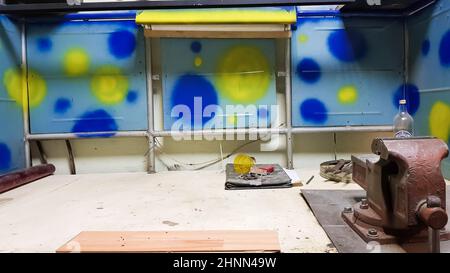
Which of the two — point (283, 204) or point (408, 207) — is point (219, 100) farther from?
point (408, 207)

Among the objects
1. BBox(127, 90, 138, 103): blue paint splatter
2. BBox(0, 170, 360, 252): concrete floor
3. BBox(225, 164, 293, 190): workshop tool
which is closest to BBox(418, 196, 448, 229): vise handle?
BBox(0, 170, 360, 252): concrete floor

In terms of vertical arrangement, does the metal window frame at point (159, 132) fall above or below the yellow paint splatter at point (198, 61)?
below

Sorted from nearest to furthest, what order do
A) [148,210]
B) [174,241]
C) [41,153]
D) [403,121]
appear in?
[174,241] < [148,210] < [403,121] < [41,153]

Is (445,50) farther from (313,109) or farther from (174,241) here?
(174,241)

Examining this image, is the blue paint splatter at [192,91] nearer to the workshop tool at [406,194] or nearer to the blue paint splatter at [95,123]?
the blue paint splatter at [95,123]

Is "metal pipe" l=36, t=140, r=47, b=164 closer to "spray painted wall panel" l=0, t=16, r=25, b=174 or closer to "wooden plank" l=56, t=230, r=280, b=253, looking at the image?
"spray painted wall panel" l=0, t=16, r=25, b=174

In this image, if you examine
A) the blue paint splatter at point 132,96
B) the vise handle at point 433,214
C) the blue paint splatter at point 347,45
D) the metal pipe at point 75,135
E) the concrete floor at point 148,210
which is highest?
the blue paint splatter at point 347,45

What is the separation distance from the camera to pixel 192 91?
6.38 feet

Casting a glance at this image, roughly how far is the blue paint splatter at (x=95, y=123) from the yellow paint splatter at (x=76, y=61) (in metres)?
0.28

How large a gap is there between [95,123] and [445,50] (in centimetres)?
210

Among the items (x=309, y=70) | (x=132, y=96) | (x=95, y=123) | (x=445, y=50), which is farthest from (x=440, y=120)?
(x=95, y=123)

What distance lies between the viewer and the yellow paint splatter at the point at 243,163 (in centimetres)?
182

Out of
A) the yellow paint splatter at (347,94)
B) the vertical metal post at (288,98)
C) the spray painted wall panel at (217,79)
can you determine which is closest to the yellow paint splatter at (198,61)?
the spray painted wall panel at (217,79)
